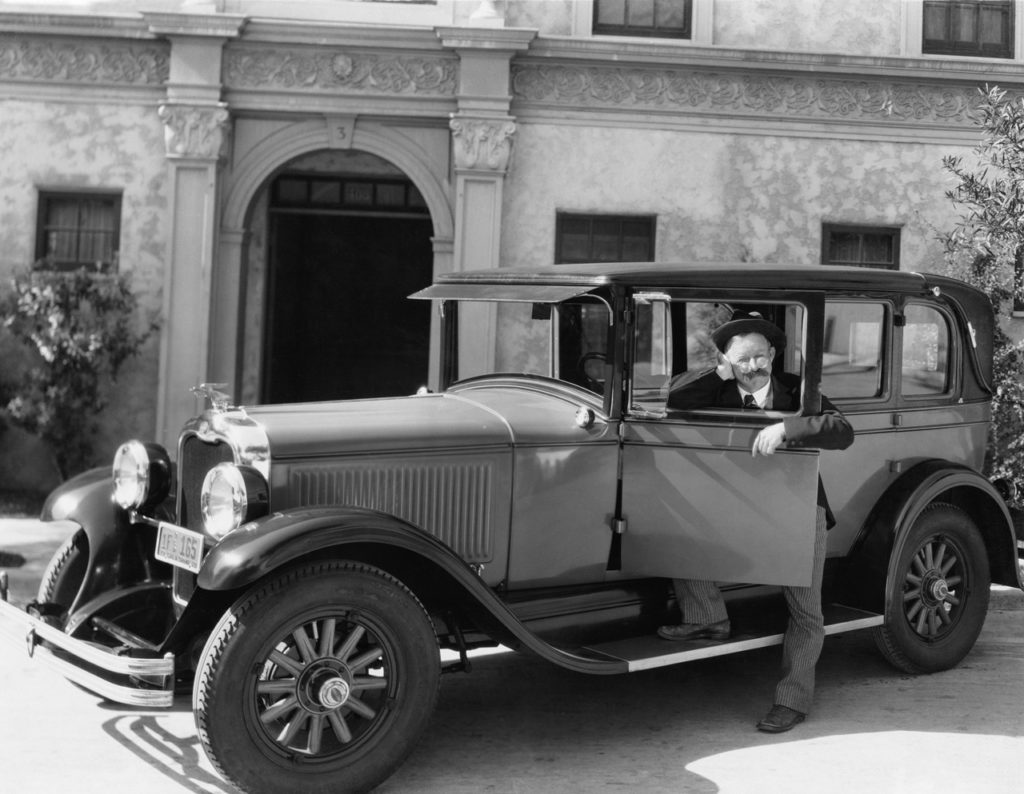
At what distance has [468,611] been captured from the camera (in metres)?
4.20

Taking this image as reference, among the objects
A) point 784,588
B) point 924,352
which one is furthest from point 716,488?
point 924,352

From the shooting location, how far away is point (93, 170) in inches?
423

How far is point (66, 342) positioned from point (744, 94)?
21.0ft

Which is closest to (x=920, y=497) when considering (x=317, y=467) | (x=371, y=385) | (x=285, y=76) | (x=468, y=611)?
(x=468, y=611)

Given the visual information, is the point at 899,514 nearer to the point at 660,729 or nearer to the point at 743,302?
the point at 743,302

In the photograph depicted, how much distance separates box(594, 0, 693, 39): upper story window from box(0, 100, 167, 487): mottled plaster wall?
13.7 feet

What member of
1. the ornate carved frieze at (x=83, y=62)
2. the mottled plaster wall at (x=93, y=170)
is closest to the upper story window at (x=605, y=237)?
the mottled plaster wall at (x=93, y=170)

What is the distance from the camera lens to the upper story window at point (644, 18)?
10898mm

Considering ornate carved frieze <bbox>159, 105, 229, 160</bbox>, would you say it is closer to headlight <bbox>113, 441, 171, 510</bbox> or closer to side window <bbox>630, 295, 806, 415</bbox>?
headlight <bbox>113, 441, 171, 510</bbox>

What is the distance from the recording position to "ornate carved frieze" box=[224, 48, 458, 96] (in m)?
10.6

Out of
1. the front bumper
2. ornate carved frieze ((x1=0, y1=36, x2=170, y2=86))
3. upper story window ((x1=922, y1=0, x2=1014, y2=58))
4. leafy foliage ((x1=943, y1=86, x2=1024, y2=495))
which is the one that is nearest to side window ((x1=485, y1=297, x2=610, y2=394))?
the front bumper

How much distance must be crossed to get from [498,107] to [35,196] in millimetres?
4261

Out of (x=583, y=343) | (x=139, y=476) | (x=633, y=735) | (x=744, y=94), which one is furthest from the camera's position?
(x=744, y=94)

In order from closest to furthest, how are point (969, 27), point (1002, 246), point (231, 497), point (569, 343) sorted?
point (231, 497) < point (569, 343) < point (1002, 246) < point (969, 27)
